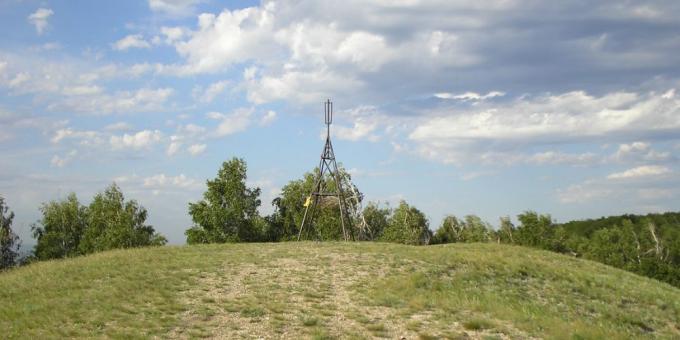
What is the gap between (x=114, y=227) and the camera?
54281 mm

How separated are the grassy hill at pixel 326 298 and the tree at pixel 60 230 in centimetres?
3541

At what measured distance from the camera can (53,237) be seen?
57031 millimetres

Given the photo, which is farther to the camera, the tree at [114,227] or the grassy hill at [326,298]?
the tree at [114,227]

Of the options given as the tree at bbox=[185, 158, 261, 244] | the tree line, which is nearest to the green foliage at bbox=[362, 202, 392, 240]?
the tree line

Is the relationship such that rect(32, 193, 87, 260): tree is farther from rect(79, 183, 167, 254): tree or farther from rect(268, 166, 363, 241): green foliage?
rect(268, 166, 363, 241): green foliage

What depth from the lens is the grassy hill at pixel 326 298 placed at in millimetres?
14266

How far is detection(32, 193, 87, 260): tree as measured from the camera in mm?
56562

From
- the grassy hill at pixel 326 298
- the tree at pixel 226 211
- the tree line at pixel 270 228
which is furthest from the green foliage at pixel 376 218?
the grassy hill at pixel 326 298

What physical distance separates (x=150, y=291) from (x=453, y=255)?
44.8 feet

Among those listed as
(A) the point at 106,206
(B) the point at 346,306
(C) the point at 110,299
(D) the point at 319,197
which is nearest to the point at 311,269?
(B) the point at 346,306

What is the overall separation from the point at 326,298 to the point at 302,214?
1719 inches

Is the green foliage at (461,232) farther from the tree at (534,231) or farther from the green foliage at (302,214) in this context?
the green foliage at (302,214)

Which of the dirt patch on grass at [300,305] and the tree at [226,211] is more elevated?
the tree at [226,211]

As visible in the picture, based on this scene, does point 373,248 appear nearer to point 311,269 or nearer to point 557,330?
point 311,269
